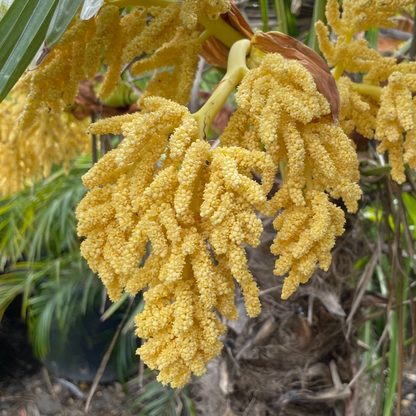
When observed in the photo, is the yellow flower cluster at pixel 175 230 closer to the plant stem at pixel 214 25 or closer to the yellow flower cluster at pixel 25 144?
the plant stem at pixel 214 25

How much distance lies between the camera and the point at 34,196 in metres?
1.84

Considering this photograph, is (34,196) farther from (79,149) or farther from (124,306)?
(79,149)

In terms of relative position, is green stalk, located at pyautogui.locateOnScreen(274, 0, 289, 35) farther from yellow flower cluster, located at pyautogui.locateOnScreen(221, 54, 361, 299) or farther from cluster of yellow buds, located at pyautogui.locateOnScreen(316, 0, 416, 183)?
yellow flower cluster, located at pyautogui.locateOnScreen(221, 54, 361, 299)

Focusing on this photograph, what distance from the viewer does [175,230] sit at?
41 cm

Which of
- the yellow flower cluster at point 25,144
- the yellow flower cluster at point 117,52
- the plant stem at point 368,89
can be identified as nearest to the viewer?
the yellow flower cluster at point 117,52

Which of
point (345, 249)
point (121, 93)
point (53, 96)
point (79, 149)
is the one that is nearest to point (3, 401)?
point (79, 149)

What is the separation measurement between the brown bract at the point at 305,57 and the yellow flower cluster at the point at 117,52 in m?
0.07

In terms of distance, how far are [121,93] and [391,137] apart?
75 cm

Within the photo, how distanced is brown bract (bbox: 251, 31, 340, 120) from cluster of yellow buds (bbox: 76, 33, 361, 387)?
0.03 m

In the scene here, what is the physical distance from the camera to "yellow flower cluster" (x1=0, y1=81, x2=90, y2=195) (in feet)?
3.19

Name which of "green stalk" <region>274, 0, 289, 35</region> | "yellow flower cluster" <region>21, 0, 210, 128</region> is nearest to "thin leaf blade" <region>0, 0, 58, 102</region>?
"yellow flower cluster" <region>21, 0, 210, 128</region>

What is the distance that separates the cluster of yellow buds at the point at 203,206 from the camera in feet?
1.34

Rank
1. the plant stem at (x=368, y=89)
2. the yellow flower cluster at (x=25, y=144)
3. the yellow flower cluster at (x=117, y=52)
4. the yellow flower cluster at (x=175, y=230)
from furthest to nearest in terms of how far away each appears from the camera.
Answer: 1. the yellow flower cluster at (x=25, y=144)
2. the plant stem at (x=368, y=89)
3. the yellow flower cluster at (x=117, y=52)
4. the yellow flower cluster at (x=175, y=230)

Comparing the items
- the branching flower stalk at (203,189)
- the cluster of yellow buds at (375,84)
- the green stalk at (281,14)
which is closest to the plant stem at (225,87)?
the branching flower stalk at (203,189)
